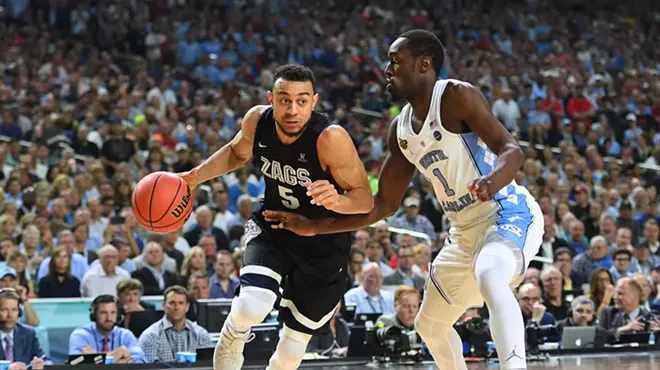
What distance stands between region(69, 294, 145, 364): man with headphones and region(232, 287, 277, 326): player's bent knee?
3.18 m

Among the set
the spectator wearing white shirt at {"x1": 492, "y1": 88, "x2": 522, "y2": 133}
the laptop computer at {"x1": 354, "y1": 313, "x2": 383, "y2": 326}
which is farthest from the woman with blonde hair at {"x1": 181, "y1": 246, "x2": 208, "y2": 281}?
the spectator wearing white shirt at {"x1": 492, "y1": 88, "x2": 522, "y2": 133}

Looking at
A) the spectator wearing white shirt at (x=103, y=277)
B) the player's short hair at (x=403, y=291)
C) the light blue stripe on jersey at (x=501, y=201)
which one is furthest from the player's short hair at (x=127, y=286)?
the light blue stripe on jersey at (x=501, y=201)

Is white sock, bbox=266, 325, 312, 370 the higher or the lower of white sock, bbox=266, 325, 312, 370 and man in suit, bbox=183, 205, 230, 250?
the lower

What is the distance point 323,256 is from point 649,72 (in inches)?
685

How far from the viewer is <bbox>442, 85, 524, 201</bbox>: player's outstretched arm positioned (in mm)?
5188

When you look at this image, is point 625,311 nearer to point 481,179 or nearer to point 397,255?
point 397,255

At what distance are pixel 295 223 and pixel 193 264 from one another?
16.7ft

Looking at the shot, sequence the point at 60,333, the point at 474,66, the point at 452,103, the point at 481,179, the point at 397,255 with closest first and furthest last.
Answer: the point at 481,179
the point at 452,103
the point at 60,333
the point at 397,255
the point at 474,66

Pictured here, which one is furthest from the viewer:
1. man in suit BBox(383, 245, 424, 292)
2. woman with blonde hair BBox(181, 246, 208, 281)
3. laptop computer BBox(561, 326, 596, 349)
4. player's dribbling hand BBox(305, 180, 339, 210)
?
man in suit BBox(383, 245, 424, 292)

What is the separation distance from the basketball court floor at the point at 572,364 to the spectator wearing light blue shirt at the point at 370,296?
1600 millimetres

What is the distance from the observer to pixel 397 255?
40.0ft

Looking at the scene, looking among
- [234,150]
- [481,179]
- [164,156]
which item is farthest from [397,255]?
[481,179]

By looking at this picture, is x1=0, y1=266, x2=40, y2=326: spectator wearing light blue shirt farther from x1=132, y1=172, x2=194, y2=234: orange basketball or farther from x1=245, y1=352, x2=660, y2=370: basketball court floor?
x1=132, y1=172, x2=194, y2=234: orange basketball

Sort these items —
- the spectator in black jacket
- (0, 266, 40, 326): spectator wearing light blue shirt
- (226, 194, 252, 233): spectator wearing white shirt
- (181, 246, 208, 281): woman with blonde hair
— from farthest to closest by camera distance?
(226, 194, 252, 233): spectator wearing white shirt < (181, 246, 208, 281): woman with blonde hair < the spectator in black jacket < (0, 266, 40, 326): spectator wearing light blue shirt
